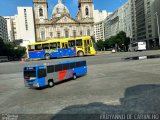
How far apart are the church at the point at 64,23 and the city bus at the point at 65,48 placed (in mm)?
66384

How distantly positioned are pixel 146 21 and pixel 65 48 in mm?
92468

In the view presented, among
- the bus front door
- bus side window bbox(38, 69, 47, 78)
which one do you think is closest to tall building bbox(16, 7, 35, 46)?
the bus front door

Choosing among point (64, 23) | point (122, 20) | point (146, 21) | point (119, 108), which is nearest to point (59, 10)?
point (64, 23)

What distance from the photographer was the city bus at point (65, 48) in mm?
37125

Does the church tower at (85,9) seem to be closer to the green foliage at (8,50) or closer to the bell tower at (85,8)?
the bell tower at (85,8)

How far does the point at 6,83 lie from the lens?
17.8 metres

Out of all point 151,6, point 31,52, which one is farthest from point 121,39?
point 31,52

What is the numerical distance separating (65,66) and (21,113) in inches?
327

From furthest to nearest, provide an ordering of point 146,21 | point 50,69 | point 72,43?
point 146,21, point 72,43, point 50,69

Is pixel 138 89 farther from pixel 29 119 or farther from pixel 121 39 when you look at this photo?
pixel 121 39

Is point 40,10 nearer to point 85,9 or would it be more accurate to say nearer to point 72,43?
point 85,9

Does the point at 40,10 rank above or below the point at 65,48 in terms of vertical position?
above

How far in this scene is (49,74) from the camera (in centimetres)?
1538

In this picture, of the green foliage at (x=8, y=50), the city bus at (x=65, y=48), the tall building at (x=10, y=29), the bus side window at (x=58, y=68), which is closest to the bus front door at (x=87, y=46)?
the city bus at (x=65, y=48)
